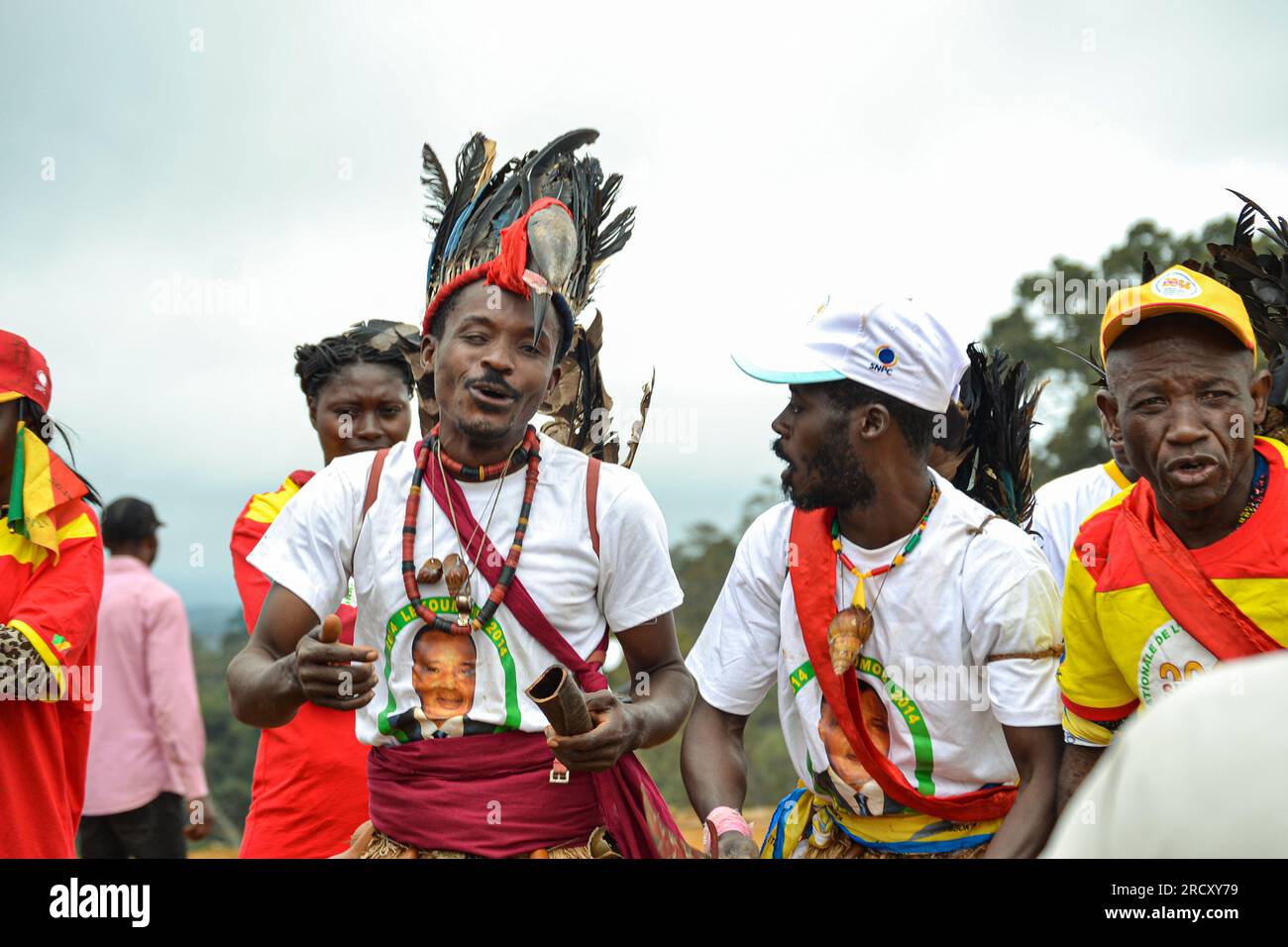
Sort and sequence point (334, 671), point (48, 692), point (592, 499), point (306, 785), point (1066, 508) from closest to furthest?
1. point (334, 671)
2. point (592, 499)
3. point (48, 692)
4. point (306, 785)
5. point (1066, 508)

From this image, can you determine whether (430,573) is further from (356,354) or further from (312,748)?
(356,354)

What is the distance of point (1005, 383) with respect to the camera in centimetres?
514

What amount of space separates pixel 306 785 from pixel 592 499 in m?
1.82

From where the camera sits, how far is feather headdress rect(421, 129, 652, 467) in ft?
12.9

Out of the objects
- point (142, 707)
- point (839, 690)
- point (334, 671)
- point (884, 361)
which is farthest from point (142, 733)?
point (884, 361)

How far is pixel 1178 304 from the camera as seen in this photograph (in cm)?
366

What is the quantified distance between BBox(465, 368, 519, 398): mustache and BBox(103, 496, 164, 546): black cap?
4.69 m

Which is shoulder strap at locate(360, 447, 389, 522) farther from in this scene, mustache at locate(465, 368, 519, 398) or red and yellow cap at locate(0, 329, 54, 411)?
red and yellow cap at locate(0, 329, 54, 411)

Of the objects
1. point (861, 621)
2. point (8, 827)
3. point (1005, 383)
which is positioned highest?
point (1005, 383)

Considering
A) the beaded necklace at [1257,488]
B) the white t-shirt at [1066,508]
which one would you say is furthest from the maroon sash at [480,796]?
the white t-shirt at [1066,508]

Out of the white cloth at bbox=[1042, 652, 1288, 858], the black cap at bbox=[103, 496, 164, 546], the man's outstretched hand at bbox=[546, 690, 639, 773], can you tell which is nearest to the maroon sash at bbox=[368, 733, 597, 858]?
the man's outstretched hand at bbox=[546, 690, 639, 773]
